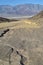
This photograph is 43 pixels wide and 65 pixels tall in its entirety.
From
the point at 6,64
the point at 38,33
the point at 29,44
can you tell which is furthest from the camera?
the point at 38,33

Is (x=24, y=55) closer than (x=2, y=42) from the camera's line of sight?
Yes

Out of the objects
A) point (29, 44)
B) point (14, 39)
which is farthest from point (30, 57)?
point (14, 39)

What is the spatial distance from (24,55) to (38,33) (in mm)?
2810

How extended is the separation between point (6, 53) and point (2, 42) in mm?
1260

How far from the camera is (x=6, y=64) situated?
12.4 meters

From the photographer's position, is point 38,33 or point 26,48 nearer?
point 26,48

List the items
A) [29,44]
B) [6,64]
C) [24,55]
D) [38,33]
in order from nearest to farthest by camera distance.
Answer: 1. [6,64]
2. [24,55]
3. [29,44]
4. [38,33]

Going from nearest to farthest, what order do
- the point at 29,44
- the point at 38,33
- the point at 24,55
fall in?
1. the point at 24,55
2. the point at 29,44
3. the point at 38,33

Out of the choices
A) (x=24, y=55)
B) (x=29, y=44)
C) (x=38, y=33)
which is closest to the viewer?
(x=24, y=55)

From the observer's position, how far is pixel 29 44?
14250 millimetres

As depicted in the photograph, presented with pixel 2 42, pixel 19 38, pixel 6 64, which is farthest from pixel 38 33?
pixel 6 64

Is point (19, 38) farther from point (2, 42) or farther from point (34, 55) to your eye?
point (34, 55)

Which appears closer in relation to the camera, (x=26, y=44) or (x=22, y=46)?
(x=22, y=46)

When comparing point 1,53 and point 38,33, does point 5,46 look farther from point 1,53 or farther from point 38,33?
point 38,33
